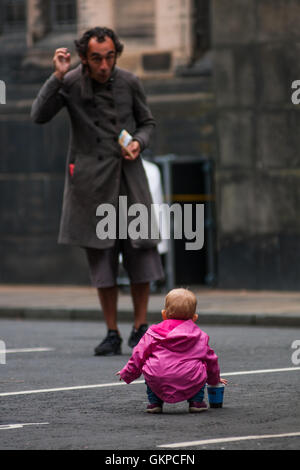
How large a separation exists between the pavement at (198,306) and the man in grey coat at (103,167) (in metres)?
3.36

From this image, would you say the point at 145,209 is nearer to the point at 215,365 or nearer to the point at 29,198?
the point at 215,365

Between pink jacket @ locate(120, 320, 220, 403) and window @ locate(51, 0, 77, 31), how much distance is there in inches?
506

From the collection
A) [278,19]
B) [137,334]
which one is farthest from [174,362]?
[278,19]

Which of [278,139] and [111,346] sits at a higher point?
[278,139]

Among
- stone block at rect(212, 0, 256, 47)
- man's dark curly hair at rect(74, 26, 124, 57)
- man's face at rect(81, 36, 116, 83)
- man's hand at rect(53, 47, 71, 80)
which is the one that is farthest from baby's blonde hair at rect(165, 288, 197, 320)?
stone block at rect(212, 0, 256, 47)

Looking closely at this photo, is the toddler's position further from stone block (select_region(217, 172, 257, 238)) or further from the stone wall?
stone block (select_region(217, 172, 257, 238))

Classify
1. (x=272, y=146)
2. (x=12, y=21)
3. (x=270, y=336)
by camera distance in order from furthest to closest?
(x=12, y=21), (x=272, y=146), (x=270, y=336)

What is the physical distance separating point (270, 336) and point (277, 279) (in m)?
5.82

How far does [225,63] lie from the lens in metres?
17.3

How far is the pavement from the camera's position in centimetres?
1302

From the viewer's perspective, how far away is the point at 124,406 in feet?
23.0

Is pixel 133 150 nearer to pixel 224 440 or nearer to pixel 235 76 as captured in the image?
pixel 224 440

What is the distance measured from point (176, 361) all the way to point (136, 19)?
476 inches

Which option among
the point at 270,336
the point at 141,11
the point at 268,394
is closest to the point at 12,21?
the point at 141,11
